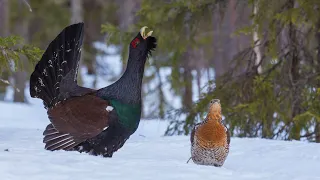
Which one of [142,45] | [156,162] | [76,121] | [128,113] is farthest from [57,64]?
[156,162]

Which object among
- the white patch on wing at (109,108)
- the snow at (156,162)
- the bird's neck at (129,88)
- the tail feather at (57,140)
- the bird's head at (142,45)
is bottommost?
the snow at (156,162)

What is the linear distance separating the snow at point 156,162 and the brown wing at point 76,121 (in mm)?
221

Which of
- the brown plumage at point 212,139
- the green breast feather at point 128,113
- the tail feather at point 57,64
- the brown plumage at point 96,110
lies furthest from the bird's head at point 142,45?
the brown plumage at point 212,139

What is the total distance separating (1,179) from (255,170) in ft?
9.54

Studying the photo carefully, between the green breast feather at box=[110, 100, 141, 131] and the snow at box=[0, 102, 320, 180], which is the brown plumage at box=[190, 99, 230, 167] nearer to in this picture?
the snow at box=[0, 102, 320, 180]

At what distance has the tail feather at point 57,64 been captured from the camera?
7.47m

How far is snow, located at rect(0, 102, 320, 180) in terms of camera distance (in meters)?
5.67

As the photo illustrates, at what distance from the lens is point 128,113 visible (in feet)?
22.0

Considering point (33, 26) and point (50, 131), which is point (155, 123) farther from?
point (33, 26)

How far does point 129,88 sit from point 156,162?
0.87 meters

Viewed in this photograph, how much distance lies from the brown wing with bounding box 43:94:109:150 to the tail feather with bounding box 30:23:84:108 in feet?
1.59

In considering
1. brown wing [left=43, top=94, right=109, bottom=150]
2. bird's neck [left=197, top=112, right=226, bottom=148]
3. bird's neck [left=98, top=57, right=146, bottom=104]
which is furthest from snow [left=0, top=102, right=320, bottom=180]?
bird's neck [left=98, top=57, right=146, bottom=104]

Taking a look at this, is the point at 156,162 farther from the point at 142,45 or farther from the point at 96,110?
the point at 142,45

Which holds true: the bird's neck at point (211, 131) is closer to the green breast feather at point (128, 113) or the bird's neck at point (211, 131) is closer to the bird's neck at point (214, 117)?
the bird's neck at point (214, 117)
